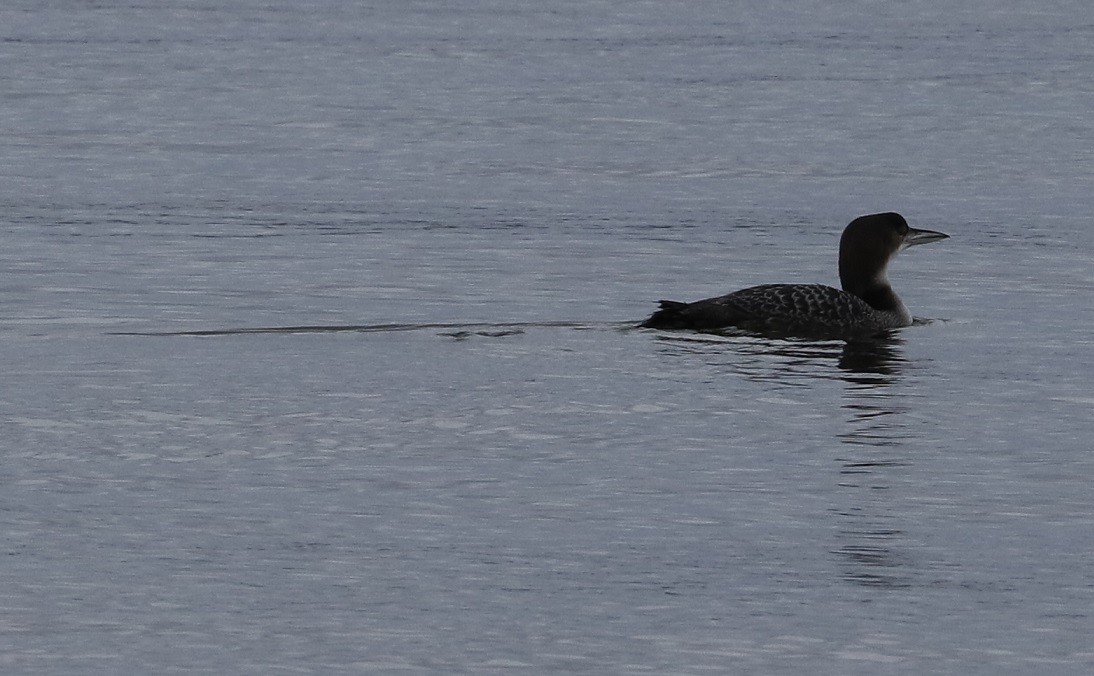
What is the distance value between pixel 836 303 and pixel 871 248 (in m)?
0.87

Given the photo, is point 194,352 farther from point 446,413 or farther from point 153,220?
point 153,220

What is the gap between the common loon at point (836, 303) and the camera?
12008mm

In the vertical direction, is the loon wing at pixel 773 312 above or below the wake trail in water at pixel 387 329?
above

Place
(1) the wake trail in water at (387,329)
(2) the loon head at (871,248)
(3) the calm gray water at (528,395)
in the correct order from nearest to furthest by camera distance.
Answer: (3) the calm gray water at (528,395)
(1) the wake trail in water at (387,329)
(2) the loon head at (871,248)

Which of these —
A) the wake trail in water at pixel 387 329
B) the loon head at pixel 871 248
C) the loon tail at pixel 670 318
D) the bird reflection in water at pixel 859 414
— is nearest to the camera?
the bird reflection in water at pixel 859 414

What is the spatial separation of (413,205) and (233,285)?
13.6 feet

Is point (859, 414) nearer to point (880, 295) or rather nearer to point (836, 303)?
point (836, 303)

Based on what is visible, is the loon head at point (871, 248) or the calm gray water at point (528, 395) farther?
the loon head at point (871, 248)

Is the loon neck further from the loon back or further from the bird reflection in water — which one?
the bird reflection in water

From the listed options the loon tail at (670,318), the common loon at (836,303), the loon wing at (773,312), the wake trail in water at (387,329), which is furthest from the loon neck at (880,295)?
the wake trail in water at (387,329)

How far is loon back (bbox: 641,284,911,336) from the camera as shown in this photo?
11961 mm

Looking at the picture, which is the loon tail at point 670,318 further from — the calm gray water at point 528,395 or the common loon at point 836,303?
the calm gray water at point 528,395

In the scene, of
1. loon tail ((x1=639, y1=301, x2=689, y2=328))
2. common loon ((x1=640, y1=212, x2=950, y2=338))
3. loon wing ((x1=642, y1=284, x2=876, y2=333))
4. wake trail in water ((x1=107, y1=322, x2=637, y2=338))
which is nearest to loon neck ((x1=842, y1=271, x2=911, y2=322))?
common loon ((x1=640, y1=212, x2=950, y2=338))

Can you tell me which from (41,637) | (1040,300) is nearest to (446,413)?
(41,637)
